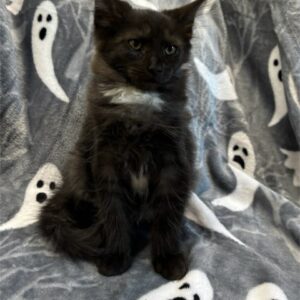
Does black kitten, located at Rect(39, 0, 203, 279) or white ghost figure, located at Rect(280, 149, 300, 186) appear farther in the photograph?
white ghost figure, located at Rect(280, 149, 300, 186)

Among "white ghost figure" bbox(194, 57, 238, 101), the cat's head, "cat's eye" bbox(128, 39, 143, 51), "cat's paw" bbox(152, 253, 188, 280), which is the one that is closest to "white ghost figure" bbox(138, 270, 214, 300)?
"cat's paw" bbox(152, 253, 188, 280)

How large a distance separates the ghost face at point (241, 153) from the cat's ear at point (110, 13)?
2.59 ft

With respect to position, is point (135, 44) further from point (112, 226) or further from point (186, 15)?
point (112, 226)

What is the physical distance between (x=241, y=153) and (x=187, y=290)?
2.52 feet

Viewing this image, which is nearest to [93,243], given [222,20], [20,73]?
[20,73]

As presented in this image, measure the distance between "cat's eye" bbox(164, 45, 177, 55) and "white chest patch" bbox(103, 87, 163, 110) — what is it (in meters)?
0.12

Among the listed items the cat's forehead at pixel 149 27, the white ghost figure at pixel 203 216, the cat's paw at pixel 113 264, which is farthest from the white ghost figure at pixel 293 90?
the cat's paw at pixel 113 264

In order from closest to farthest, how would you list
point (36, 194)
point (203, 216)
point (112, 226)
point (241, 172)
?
point (112, 226), point (203, 216), point (36, 194), point (241, 172)

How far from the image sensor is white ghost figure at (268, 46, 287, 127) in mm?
1741

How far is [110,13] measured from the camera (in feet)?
3.86

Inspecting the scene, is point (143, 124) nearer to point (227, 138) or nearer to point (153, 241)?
point (153, 241)

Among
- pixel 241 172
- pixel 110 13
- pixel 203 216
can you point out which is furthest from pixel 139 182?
pixel 241 172

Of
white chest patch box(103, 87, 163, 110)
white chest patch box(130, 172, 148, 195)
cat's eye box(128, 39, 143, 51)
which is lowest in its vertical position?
white chest patch box(130, 172, 148, 195)

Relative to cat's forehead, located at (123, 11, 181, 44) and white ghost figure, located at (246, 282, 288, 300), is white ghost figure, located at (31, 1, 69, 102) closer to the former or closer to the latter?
cat's forehead, located at (123, 11, 181, 44)
